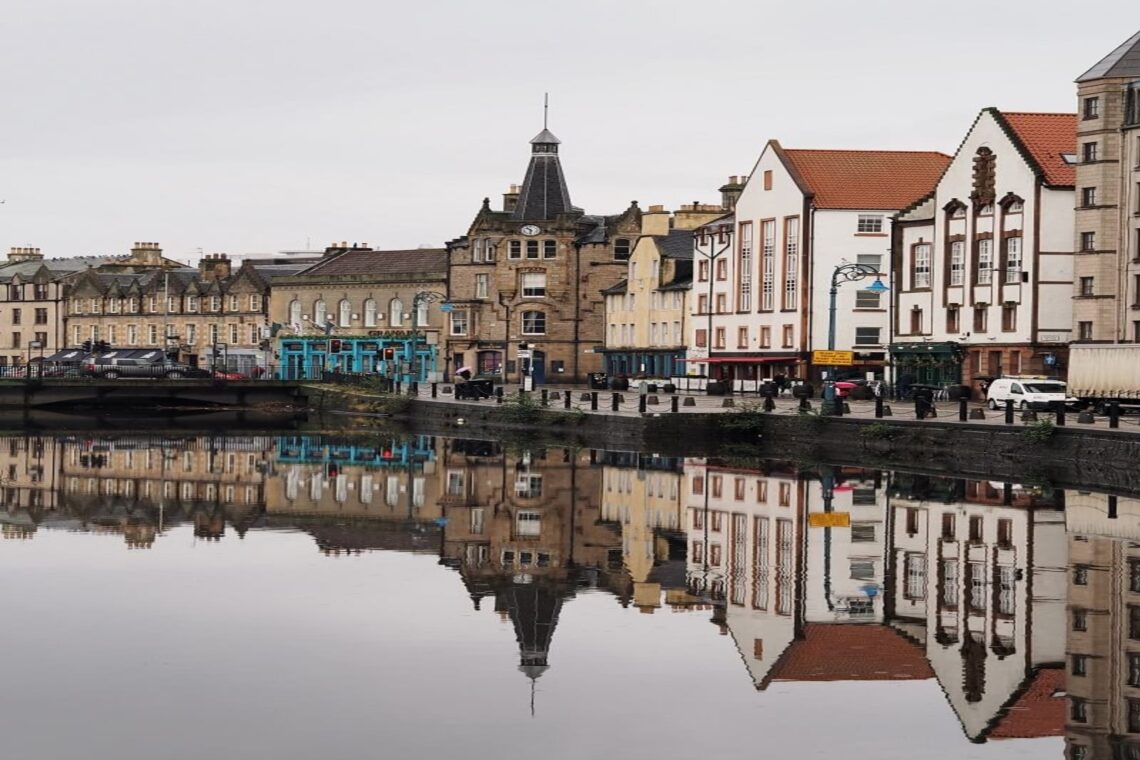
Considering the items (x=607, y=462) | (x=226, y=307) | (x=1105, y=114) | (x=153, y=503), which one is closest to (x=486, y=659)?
(x=153, y=503)

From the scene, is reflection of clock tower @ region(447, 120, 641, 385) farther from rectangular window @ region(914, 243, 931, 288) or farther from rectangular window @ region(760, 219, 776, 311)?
rectangular window @ region(914, 243, 931, 288)

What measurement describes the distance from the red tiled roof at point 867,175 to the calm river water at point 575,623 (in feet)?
147

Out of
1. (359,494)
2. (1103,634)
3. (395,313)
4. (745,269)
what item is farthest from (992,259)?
(395,313)

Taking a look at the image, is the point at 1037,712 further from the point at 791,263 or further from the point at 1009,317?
the point at 791,263

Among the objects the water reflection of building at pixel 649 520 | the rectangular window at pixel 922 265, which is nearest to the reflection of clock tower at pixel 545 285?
the rectangular window at pixel 922 265

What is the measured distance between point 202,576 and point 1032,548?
16261 millimetres

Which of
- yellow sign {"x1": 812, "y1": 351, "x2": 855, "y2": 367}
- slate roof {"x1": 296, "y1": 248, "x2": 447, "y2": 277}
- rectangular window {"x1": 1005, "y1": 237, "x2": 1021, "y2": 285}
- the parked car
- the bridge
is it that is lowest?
the bridge

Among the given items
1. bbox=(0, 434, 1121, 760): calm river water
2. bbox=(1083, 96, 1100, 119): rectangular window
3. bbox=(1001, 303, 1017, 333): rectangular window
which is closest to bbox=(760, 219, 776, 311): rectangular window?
bbox=(1001, 303, 1017, 333): rectangular window

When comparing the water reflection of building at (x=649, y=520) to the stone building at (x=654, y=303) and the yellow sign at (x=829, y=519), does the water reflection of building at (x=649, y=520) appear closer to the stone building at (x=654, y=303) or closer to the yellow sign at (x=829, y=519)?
the yellow sign at (x=829, y=519)

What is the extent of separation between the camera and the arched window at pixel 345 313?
138500 millimetres

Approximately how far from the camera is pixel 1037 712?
24.0 metres

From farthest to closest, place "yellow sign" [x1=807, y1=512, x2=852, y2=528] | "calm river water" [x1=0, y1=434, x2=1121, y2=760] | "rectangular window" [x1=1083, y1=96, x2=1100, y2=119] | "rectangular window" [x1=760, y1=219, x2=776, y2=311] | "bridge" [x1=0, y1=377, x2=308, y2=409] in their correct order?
1. "bridge" [x1=0, y1=377, x2=308, y2=409]
2. "rectangular window" [x1=760, y1=219, x2=776, y2=311]
3. "rectangular window" [x1=1083, y1=96, x2=1100, y2=119]
4. "yellow sign" [x1=807, y1=512, x2=852, y2=528]
5. "calm river water" [x1=0, y1=434, x2=1121, y2=760]

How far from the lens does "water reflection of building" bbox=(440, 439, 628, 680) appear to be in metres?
32.4

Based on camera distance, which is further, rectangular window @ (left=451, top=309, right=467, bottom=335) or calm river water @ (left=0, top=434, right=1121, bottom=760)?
rectangular window @ (left=451, top=309, right=467, bottom=335)
